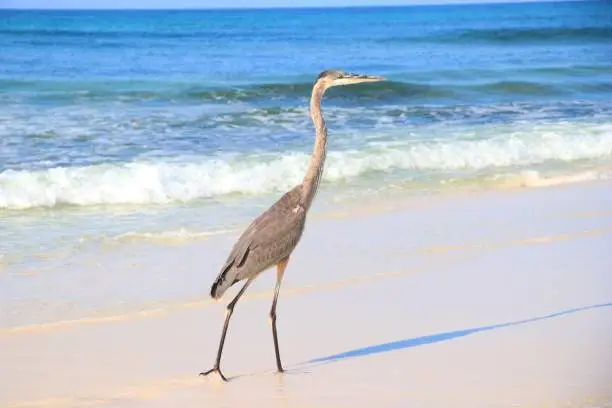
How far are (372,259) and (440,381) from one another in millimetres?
2459

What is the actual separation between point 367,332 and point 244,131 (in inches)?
372

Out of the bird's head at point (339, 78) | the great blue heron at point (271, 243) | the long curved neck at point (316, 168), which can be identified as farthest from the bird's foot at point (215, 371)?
the bird's head at point (339, 78)

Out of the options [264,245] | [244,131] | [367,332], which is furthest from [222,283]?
[244,131]

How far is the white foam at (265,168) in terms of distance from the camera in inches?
389

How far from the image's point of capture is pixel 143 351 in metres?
5.45

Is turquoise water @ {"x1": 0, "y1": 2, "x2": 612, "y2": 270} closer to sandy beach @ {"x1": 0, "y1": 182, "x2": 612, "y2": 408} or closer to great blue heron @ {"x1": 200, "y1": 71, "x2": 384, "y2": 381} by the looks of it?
sandy beach @ {"x1": 0, "y1": 182, "x2": 612, "y2": 408}

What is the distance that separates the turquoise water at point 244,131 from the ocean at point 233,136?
3cm

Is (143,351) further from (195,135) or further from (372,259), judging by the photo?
(195,135)

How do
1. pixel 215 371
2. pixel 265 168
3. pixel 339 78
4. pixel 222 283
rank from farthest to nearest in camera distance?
pixel 265 168
pixel 339 78
pixel 222 283
pixel 215 371

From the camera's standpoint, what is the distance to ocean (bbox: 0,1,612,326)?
8875 mm

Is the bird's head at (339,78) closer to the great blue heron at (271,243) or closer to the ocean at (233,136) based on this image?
the great blue heron at (271,243)

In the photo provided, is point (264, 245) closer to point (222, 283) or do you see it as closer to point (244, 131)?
point (222, 283)

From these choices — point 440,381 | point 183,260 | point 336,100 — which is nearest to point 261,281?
point 183,260

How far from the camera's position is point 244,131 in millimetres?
15000
